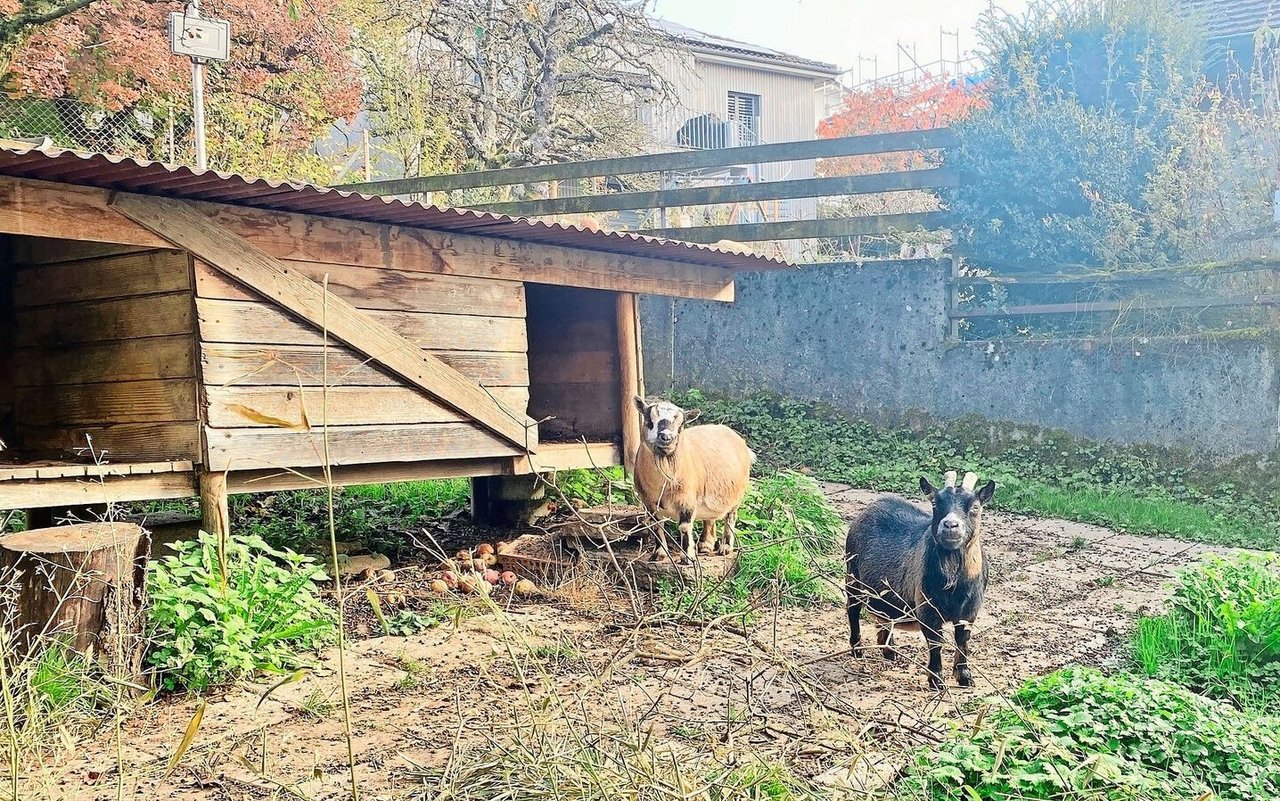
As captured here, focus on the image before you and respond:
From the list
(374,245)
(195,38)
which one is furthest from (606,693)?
(195,38)

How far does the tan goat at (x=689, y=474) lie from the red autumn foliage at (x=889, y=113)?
16.0 m

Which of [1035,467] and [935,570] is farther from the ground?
[935,570]

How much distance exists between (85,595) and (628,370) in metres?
4.99

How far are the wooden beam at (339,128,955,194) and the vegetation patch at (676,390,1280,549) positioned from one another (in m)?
2.97

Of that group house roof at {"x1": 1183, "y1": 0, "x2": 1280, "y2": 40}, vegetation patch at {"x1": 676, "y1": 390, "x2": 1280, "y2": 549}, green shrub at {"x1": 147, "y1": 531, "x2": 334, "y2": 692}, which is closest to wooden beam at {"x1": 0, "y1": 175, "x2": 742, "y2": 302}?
green shrub at {"x1": 147, "y1": 531, "x2": 334, "y2": 692}

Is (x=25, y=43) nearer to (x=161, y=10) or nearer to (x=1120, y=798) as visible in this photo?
(x=161, y=10)

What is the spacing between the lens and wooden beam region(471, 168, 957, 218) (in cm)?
1235

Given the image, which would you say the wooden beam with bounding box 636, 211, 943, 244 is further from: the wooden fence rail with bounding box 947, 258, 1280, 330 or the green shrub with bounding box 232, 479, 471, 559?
the green shrub with bounding box 232, 479, 471, 559

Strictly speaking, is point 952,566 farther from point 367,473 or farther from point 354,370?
point 367,473

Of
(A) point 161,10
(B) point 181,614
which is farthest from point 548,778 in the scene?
(A) point 161,10

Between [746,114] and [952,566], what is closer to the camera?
[952,566]

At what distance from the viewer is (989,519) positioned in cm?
988

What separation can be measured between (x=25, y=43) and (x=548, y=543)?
33.4 ft

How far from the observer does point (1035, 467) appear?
11305 millimetres
